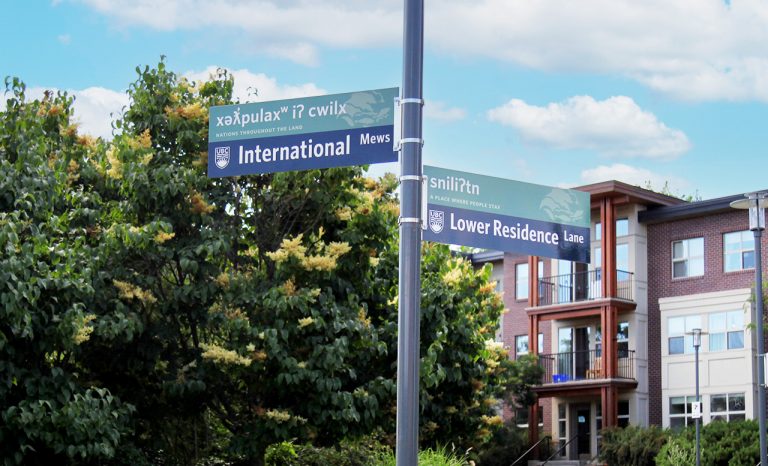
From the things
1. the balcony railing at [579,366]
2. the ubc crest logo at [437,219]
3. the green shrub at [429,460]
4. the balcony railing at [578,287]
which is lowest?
the green shrub at [429,460]

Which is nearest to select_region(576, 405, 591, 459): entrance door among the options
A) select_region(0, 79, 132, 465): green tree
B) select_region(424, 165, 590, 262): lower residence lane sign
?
select_region(0, 79, 132, 465): green tree

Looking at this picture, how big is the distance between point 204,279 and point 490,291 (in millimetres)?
7298

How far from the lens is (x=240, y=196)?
68.6 feet

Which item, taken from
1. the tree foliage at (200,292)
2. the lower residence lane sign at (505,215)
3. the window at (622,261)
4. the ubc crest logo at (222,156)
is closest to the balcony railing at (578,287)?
the window at (622,261)

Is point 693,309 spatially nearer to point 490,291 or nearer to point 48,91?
point 490,291

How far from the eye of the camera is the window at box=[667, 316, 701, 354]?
4441 centimetres

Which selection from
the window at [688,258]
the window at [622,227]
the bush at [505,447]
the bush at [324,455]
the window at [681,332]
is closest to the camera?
the bush at [324,455]

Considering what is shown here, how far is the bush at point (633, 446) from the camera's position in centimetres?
4053

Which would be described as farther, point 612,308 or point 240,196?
point 612,308

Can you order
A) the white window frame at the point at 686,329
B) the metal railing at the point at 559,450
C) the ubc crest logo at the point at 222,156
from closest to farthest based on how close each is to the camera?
the ubc crest logo at the point at 222,156, the white window frame at the point at 686,329, the metal railing at the point at 559,450

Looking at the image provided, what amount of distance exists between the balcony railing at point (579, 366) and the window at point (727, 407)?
3442 mm

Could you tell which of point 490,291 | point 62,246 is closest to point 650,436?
point 490,291

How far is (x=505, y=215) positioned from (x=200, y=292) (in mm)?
9564

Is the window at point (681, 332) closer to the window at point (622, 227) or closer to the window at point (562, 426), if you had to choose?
the window at point (622, 227)
